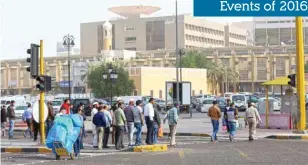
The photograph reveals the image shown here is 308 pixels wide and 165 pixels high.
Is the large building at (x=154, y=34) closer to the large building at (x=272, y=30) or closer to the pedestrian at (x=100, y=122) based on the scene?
the large building at (x=272, y=30)

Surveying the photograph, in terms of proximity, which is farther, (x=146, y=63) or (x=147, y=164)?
(x=146, y=63)

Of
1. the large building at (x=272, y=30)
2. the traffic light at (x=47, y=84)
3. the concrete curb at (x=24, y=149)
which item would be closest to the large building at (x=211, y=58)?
the large building at (x=272, y=30)

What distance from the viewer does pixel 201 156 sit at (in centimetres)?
2181

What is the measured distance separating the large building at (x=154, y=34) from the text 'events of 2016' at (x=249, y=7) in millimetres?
128738

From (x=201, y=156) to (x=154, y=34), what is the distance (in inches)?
5560

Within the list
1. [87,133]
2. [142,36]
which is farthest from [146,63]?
[87,133]

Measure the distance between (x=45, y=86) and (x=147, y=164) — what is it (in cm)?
840

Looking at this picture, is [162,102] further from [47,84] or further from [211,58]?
[211,58]

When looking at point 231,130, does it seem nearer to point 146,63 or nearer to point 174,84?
point 174,84

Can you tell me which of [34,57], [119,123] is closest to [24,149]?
[34,57]

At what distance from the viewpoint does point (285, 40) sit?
16438 cm

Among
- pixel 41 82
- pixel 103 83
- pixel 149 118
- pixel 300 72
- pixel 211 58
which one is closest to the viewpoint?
pixel 149 118

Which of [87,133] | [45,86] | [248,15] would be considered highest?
[248,15]

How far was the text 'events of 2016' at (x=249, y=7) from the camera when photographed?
2439cm
